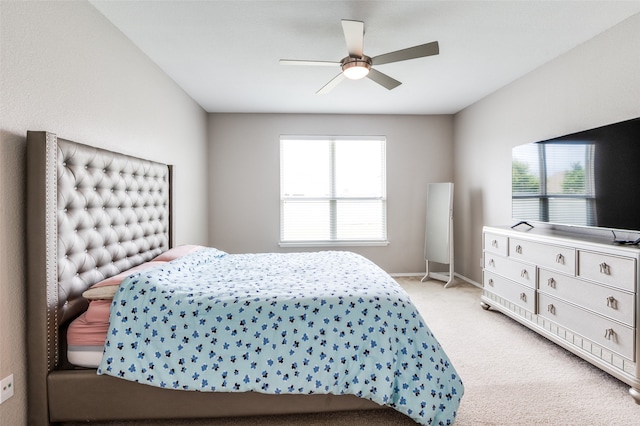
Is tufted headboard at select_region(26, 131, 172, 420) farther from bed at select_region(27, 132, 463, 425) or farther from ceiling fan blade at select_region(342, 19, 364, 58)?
ceiling fan blade at select_region(342, 19, 364, 58)

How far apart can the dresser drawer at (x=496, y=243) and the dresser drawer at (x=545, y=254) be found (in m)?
0.07

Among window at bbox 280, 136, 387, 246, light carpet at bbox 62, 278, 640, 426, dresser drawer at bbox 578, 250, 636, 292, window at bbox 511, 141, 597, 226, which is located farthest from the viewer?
window at bbox 280, 136, 387, 246

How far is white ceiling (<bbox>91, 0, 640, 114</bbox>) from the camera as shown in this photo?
212cm

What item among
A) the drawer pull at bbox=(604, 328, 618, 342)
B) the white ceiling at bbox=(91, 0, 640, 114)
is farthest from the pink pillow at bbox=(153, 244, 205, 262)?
the drawer pull at bbox=(604, 328, 618, 342)

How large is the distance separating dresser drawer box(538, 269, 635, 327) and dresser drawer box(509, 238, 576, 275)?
0.20ft

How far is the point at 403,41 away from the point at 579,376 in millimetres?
2676

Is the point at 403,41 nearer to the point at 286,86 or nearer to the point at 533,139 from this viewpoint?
the point at 286,86

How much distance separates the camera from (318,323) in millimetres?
1613

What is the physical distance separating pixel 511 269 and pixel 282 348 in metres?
2.34

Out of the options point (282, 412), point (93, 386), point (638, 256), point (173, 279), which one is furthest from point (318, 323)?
point (638, 256)

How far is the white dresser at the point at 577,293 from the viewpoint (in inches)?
74.3

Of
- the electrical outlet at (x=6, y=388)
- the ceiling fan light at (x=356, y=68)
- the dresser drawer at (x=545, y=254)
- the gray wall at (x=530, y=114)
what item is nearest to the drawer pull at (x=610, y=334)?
the dresser drawer at (x=545, y=254)

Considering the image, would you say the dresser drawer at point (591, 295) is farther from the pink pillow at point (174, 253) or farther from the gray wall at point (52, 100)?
the gray wall at point (52, 100)

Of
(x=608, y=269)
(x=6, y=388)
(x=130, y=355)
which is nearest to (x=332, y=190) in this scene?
(x=608, y=269)
